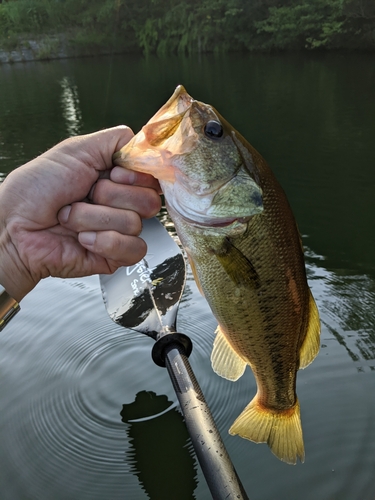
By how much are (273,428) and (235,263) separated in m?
0.85

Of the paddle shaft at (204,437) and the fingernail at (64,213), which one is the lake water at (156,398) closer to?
the paddle shaft at (204,437)

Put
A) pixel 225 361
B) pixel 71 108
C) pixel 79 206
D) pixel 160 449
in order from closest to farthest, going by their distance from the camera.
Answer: pixel 79 206
pixel 225 361
pixel 160 449
pixel 71 108

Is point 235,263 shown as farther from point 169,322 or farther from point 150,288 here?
point 150,288

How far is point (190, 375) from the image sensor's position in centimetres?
233

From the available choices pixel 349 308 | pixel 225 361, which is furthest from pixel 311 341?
pixel 349 308

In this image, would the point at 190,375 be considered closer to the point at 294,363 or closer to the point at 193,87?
the point at 294,363

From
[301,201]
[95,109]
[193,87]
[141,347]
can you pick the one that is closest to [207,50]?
[193,87]

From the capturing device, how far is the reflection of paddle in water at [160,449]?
296cm

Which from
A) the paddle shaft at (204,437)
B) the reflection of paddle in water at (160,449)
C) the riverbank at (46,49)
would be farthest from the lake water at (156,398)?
the riverbank at (46,49)

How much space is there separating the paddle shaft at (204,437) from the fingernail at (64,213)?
103cm

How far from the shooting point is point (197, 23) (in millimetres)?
43125

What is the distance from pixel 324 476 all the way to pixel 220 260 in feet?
6.74

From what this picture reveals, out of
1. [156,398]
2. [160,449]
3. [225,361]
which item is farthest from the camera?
[156,398]

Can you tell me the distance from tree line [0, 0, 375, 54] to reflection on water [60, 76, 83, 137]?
719 inches
